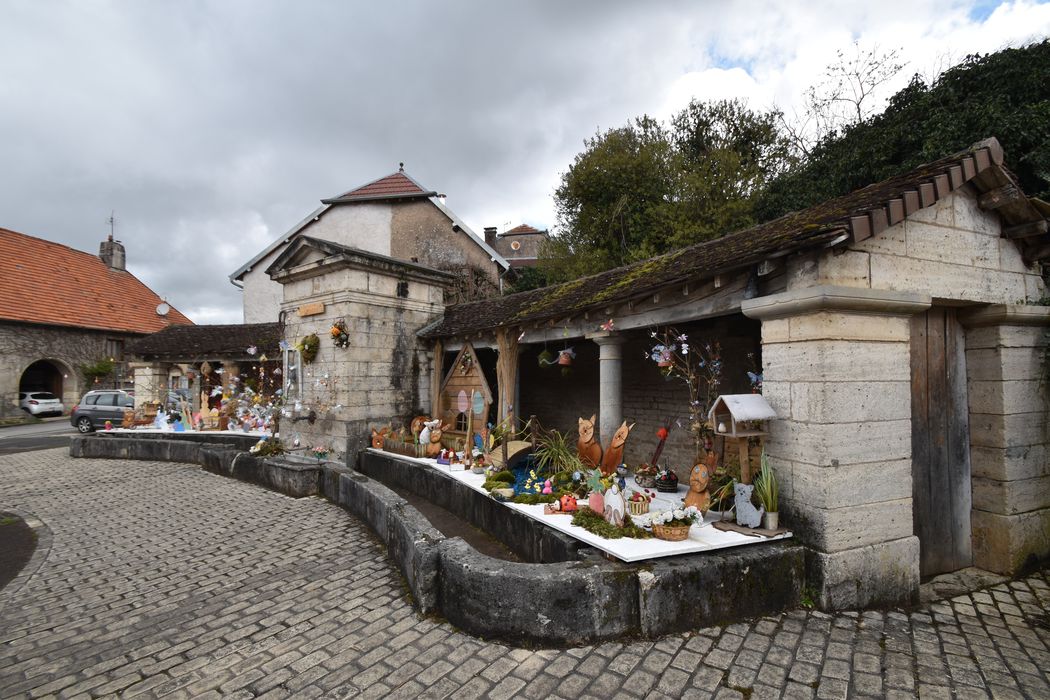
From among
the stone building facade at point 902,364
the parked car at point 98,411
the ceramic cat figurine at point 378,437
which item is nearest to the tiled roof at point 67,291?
the parked car at point 98,411

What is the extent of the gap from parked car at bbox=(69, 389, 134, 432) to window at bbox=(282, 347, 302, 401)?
9498 millimetres

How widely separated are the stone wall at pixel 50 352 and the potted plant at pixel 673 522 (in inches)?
1052

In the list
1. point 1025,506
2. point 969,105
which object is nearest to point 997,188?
point 1025,506

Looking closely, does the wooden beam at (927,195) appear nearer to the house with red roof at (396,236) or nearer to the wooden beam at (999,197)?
the wooden beam at (999,197)

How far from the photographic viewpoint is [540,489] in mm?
5465

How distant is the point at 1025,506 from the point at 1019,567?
53 centimetres

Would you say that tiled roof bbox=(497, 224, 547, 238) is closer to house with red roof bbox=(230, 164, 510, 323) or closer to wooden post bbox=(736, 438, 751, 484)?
house with red roof bbox=(230, 164, 510, 323)

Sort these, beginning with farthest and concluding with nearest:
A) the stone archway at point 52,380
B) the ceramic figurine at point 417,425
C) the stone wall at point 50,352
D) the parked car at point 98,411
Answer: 1. the stone archway at point 52,380
2. the stone wall at point 50,352
3. the parked car at point 98,411
4. the ceramic figurine at point 417,425

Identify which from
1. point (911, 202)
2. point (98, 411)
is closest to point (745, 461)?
point (911, 202)

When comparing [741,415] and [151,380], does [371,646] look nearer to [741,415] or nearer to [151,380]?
[741,415]

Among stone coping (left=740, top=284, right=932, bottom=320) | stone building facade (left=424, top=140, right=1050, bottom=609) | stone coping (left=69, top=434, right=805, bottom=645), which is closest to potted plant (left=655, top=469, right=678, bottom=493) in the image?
stone building facade (left=424, top=140, right=1050, bottom=609)

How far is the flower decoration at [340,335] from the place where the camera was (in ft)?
28.6

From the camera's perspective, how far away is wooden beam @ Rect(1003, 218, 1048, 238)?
446cm

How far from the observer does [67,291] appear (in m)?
23.0
